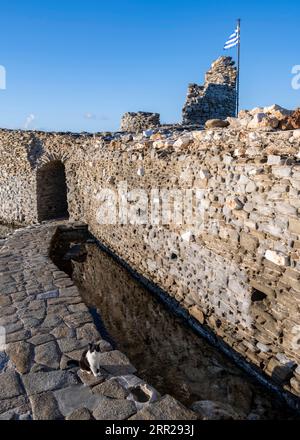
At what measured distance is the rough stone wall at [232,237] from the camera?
3.74 m

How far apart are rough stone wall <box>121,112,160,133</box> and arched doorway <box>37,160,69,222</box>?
8.79 ft

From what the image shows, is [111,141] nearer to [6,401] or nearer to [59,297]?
[59,297]

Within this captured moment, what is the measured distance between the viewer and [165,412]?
8.21 ft

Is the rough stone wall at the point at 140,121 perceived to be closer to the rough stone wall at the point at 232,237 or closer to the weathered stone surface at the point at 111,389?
the rough stone wall at the point at 232,237

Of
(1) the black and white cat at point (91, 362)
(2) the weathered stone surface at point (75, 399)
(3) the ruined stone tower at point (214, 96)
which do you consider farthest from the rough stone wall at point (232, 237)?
(3) the ruined stone tower at point (214, 96)

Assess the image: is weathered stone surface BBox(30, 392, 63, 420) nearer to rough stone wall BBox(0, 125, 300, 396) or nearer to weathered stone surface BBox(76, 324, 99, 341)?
weathered stone surface BBox(76, 324, 99, 341)

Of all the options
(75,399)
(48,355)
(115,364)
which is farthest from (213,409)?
(48,355)

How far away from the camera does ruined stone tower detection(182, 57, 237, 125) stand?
12438mm

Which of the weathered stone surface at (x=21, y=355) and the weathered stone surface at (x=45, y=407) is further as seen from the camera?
the weathered stone surface at (x=21, y=355)

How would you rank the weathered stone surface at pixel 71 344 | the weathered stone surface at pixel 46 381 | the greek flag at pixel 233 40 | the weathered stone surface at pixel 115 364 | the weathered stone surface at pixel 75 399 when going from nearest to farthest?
the weathered stone surface at pixel 75 399
the weathered stone surface at pixel 46 381
the weathered stone surface at pixel 115 364
the weathered stone surface at pixel 71 344
the greek flag at pixel 233 40

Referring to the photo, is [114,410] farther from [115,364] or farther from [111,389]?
[115,364]

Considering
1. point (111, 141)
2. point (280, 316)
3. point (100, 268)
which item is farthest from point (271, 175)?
point (111, 141)

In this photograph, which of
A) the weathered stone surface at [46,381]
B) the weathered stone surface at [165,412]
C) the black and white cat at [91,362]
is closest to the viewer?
the weathered stone surface at [165,412]

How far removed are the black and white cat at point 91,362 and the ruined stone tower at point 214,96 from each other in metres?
10.3
